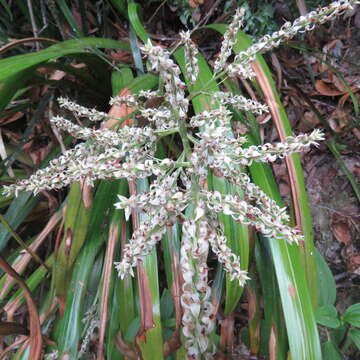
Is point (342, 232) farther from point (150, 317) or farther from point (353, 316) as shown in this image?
point (150, 317)

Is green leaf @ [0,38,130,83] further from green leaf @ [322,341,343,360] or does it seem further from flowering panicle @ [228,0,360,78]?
green leaf @ [322,341,343,360]

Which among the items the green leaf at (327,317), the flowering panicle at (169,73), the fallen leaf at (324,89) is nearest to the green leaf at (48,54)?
the flowering panicle at (169,73)

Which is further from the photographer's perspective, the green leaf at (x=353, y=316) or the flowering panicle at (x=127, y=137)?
the green leaf at (x=353, y=316)

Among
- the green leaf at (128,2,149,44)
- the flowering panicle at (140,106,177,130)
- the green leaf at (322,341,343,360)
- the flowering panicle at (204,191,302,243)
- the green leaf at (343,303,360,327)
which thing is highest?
the green leaf at (128,2,149,44)

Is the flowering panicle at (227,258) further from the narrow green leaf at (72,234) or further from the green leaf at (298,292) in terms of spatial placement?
the narrow green leaf at (72,234)

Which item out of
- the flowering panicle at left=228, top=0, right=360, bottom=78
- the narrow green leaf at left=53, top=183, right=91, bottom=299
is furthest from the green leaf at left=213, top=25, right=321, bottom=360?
the narrow green leaf at left=53, top=183, right=91, bottom=299

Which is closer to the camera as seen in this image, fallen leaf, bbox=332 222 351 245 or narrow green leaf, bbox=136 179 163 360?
narrow green leaf, bbox=136 179 163 360

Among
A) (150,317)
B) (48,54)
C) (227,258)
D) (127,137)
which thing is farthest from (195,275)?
(48,54)
